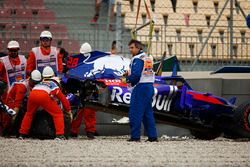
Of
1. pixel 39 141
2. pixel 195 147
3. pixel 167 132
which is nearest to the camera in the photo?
pixel 195 147

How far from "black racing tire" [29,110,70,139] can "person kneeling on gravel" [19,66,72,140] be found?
13cm

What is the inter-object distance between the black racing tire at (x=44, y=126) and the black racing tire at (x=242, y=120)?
288 centimetres

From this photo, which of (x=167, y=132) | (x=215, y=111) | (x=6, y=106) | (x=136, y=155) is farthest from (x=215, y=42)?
(x=136, y=155)

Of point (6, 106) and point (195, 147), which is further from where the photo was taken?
point (6, 106)

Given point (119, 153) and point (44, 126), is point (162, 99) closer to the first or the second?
point (44, 126)

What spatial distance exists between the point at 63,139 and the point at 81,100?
33.1 inches

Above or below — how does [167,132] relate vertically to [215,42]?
below

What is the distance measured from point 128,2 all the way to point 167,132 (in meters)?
4.86

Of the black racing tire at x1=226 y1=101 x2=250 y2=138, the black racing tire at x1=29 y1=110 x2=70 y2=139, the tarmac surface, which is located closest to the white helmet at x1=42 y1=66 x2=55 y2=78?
the black racing tire at x1=29 y1=110 x2=70 y2=139

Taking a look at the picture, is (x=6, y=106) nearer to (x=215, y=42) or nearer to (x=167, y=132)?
(x=167, y=132)

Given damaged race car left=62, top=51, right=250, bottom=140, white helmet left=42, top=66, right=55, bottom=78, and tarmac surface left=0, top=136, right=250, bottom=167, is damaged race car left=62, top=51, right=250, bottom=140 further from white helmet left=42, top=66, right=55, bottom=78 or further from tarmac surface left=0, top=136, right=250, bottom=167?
tarmac surface left=0, top=136, right=250, bottom=167

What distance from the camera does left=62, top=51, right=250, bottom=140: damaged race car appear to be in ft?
52.5

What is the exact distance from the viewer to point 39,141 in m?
15.1

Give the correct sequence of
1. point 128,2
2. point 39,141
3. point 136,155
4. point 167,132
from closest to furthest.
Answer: point 136,155 → point 39,141 → point 167,132 → point 128,2
